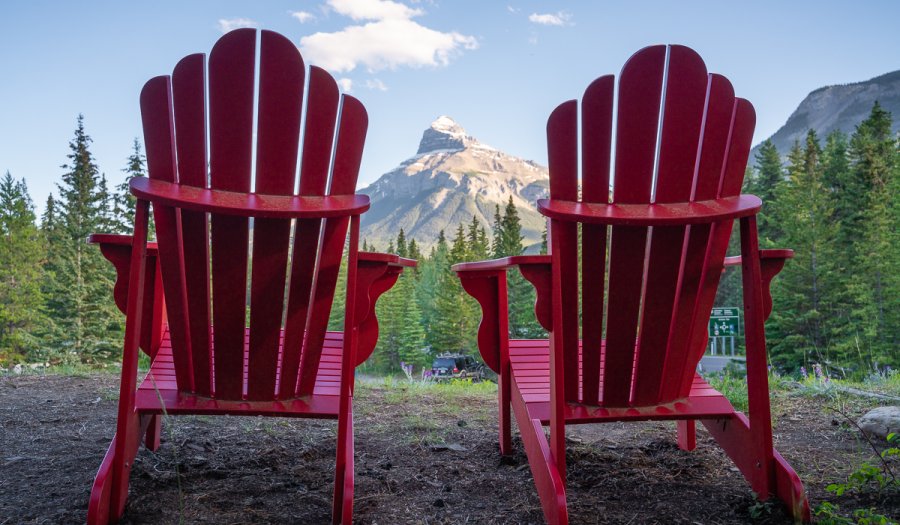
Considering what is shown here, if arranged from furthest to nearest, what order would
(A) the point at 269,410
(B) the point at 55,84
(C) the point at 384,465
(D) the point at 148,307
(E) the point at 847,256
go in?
1. (B) the point at 55,84
2. (E) the point at 847,256
3. (C) the point at 384,465
4. (D) the point at 148,307
5. (A) the point at 269,410

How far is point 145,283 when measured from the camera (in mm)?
2168

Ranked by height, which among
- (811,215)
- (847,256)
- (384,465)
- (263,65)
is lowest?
(384,465)

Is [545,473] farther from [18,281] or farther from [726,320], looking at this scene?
[18,281]

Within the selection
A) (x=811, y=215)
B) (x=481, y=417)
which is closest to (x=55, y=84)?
(x=811, y=215)

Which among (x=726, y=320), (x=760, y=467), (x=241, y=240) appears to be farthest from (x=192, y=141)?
(x=726, y=320)

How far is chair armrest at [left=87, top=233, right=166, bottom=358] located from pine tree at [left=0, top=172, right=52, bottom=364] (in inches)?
1017

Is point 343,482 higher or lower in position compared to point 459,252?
lower

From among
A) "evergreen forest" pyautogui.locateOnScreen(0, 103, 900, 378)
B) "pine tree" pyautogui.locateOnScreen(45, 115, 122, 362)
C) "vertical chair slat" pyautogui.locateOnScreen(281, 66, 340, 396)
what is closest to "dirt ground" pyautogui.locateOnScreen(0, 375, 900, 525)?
"vertical chair slat" pyautogui.locateOnScreen(281, 66, 340, 396)

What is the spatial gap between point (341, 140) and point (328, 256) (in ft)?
1.28

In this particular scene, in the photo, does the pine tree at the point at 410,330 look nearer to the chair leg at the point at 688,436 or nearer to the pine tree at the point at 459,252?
the pine tree at the point at 459,252

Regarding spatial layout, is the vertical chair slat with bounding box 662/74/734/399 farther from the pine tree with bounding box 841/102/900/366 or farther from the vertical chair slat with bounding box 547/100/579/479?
the pine tree with bounding box 841/102/900/366

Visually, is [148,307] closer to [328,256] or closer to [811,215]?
[328,256]

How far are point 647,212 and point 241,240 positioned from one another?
131 cm

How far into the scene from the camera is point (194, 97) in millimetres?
1790
